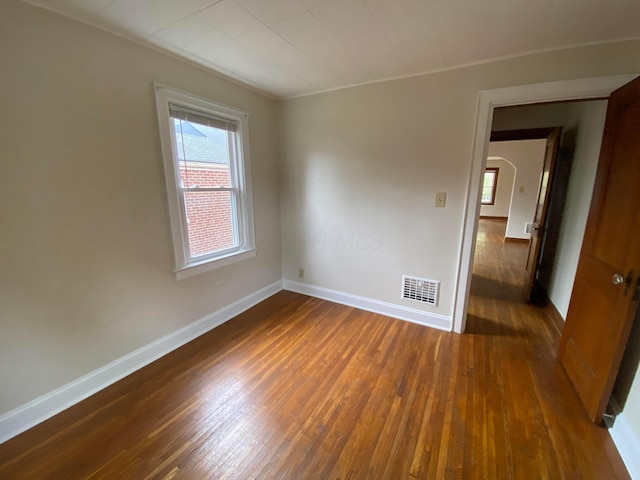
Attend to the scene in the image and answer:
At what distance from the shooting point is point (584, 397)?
1.63 meters

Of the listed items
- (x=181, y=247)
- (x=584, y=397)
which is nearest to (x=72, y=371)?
(x=181, y=247)

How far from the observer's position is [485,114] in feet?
6.71

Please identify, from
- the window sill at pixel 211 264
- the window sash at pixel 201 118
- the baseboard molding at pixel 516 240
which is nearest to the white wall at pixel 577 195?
the window sill at pixel 211 264

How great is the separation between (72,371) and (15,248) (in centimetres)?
85

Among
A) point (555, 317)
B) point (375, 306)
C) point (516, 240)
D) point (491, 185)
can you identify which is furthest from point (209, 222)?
point (491, 185)

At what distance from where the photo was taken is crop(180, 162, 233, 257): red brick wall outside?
2.24 m

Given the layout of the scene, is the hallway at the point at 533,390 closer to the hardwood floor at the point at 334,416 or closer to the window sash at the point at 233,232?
the hardwood floor at the point at 334,416

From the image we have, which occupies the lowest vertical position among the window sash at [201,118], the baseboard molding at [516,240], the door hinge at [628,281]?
the baseboard molding at [516,240]

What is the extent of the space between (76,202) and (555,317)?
4177 millimetres

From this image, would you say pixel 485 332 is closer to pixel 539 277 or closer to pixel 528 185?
pixel 539 277

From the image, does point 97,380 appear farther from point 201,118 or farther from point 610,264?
point 610,264

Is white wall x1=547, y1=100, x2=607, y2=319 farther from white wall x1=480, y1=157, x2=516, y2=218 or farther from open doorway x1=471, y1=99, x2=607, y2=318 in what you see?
white wall x1=480, y1=157, x2=516, y2=218

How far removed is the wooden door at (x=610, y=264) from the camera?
1.39m

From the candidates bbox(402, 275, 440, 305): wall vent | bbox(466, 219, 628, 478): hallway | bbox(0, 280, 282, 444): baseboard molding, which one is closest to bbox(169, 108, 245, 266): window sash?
bbox(0, 280, 282, 444): baseboard molding
